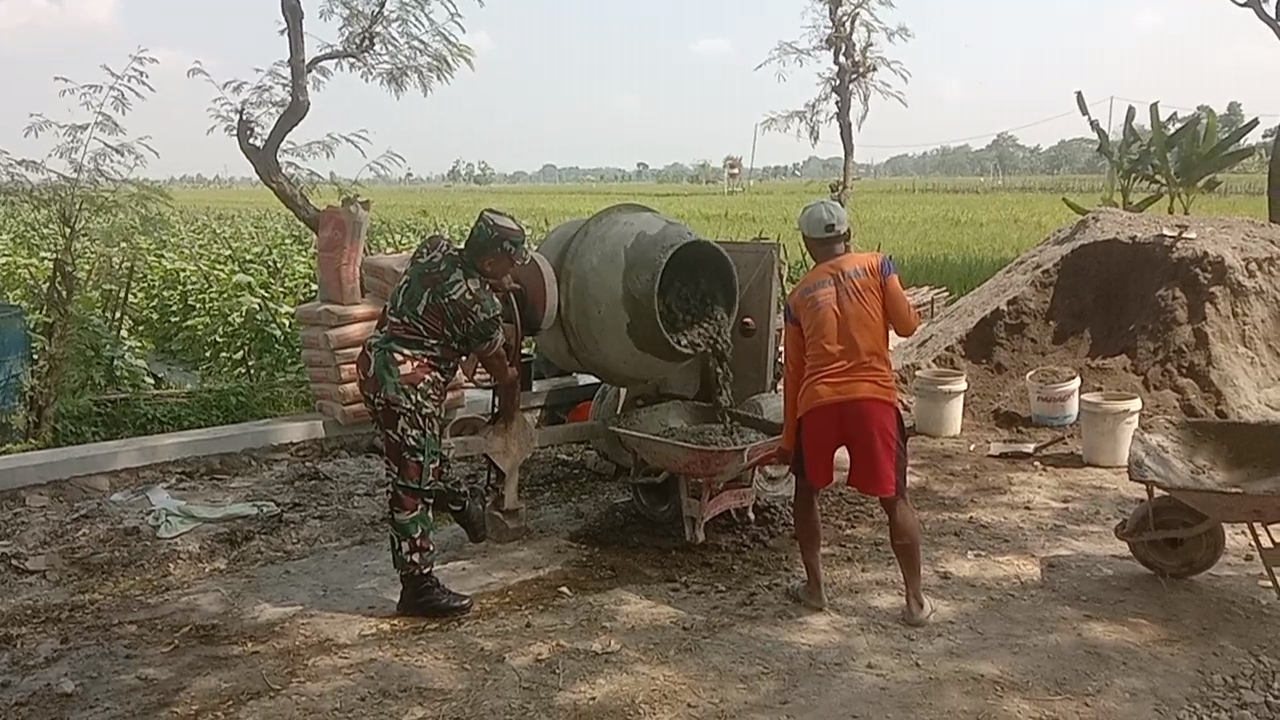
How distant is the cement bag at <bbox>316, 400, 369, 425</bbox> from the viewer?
6801 millimetres

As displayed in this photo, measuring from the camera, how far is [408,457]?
14.8 feet

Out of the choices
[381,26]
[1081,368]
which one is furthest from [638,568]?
[381,26]

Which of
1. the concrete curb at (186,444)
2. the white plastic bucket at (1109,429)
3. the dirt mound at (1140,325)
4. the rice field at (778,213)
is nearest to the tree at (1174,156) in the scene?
the rice field at (778,213)

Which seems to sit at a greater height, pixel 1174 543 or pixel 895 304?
pixel 895 304

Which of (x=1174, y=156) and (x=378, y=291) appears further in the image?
(x=1174, y=156)

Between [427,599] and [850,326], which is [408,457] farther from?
[850,326]

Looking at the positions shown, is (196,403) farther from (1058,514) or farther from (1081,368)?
(1081,368)

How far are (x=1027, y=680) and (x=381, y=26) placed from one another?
7386 millimetres

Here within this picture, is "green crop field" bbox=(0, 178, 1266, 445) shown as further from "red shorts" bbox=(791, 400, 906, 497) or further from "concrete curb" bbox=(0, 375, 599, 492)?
"red shorts" bbox=(791, 400, 906, 497)

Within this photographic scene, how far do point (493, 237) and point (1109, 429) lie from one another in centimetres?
401

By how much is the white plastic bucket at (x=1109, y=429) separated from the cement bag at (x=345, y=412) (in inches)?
167

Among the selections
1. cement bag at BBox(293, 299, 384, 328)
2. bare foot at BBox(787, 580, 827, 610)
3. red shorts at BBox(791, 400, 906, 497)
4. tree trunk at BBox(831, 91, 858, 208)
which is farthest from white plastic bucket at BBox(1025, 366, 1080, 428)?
tree trunk at BBox(831, 91, 858, 208)

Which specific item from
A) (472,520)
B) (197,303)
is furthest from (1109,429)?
(197,303)

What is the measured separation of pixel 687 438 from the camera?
5.53 m
